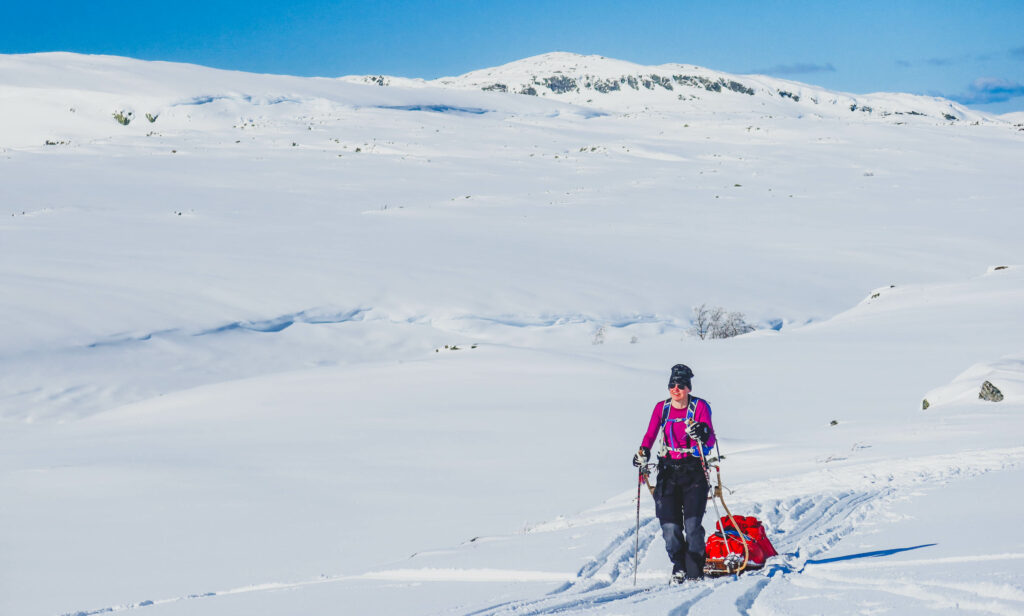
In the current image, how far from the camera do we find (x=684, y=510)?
6.30 meters

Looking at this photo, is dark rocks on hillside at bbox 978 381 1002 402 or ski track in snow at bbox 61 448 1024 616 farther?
dark rocks on hillside at bbox 978 381 1002 402

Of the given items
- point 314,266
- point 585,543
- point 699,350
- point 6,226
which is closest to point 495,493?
point 585,543

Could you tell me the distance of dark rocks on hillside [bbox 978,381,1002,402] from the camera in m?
12.3

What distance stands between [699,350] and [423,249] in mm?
9097

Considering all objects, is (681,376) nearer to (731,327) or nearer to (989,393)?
(989,393)

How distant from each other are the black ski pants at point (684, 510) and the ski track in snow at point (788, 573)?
0.66 feet

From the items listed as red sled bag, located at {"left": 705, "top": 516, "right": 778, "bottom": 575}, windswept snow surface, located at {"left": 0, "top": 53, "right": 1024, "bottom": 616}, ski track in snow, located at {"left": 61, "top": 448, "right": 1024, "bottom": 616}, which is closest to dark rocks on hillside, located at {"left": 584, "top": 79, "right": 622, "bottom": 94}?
windswept snow surface, located at {"left": 0, "top": 53, "right": 1024, "bottom": 616}

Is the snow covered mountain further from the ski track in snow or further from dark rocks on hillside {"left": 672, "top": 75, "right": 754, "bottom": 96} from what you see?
the ski track in snow

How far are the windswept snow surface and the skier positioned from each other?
1.06 ft

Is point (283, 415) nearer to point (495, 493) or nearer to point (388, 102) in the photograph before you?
point (495, 493)

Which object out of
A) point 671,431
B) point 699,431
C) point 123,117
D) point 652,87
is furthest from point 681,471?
point 652,87

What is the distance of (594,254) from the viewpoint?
2491 cm

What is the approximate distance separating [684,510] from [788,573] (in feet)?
2.54

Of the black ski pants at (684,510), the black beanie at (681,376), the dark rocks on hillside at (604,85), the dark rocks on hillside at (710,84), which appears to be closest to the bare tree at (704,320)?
the black ski pants at (684,510)
